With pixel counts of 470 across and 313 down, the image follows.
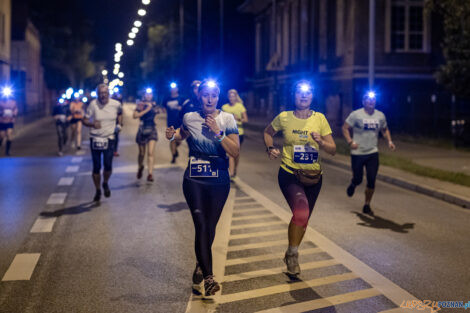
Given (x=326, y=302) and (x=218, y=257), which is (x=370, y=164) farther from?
(x=326, y=302)

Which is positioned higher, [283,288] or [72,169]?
[72,169]

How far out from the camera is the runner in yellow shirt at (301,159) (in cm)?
630

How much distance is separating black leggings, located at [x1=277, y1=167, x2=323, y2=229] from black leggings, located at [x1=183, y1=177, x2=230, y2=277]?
87cm

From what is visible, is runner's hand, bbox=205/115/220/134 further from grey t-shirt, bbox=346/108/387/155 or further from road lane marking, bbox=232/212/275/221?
grey t-shirt, bbox=346/108/387/155

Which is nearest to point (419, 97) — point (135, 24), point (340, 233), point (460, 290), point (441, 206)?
point (135, 24)

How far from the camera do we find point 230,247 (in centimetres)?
752

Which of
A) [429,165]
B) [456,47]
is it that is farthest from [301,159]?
[456,47]

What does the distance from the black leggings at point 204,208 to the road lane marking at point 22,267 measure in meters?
1.78

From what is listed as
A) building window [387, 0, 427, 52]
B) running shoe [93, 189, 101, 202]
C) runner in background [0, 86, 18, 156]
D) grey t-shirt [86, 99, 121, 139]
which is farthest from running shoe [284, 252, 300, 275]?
building window [387, 0, 427, 52]

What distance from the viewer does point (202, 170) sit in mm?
5660

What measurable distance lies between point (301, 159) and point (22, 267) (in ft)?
9.77

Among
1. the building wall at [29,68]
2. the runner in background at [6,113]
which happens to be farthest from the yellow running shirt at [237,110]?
the building wall at [29,68]

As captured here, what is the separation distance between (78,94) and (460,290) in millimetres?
16905

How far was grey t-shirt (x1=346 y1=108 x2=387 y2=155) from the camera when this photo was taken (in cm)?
985
